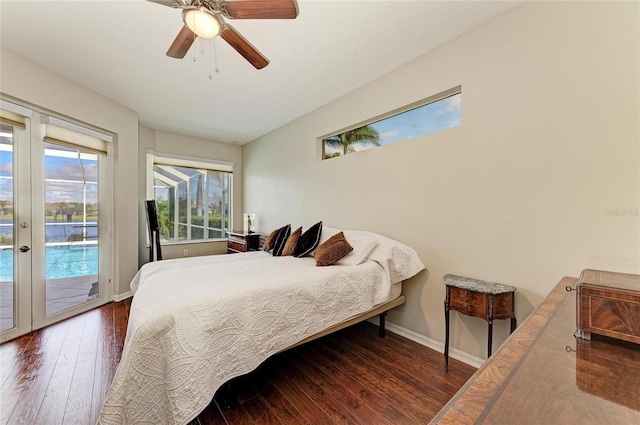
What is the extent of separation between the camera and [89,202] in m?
3.38

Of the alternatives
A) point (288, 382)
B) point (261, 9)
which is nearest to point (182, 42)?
point (261, 9)

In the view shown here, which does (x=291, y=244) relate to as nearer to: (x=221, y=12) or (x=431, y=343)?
(x=431, y=343)

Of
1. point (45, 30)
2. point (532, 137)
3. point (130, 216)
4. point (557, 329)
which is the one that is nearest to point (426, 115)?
point (532, 137)

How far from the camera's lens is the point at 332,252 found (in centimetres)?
248

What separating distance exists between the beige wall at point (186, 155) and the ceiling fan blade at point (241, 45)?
3610 millimetres

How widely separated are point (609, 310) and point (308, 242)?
7.69 ft

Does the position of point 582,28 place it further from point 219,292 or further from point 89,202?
point 89,202

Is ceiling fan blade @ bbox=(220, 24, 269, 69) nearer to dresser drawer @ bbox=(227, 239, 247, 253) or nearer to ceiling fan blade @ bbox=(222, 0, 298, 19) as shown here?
ceiling fan blade @ bbox=(222, 0, 298, 19)

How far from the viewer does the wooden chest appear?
86 centimetres

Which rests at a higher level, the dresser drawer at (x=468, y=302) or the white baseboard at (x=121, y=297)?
the dresser drawer at (x=468, y=302)

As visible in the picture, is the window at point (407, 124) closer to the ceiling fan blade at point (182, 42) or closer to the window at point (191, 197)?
the ceiling fan blade at point (182, 42)

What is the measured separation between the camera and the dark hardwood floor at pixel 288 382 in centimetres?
160

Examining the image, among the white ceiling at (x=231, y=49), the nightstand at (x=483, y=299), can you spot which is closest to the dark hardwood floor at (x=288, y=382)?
the nightstand at (x=483, y=299)

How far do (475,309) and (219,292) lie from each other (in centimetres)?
182
